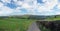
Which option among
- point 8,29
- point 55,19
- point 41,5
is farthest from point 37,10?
point 8,29


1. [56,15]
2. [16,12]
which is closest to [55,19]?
[56,15]

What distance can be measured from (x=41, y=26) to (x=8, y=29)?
1.03 ft

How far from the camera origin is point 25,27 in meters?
2.09

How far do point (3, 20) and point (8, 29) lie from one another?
0.10 metres

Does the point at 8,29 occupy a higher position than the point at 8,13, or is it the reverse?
the point at 8,13

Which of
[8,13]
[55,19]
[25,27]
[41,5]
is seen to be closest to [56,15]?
[55,19]

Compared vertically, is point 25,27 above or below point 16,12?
below

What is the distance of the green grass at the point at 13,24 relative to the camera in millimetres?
2084

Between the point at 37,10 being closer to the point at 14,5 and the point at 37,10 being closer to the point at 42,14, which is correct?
the point at 42,14

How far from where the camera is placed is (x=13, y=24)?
6.84ft

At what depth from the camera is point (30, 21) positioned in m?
2.10

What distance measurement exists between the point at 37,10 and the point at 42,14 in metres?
0.06

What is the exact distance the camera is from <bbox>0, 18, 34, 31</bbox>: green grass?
208 centimetres

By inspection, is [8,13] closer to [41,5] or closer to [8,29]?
[8,29]
